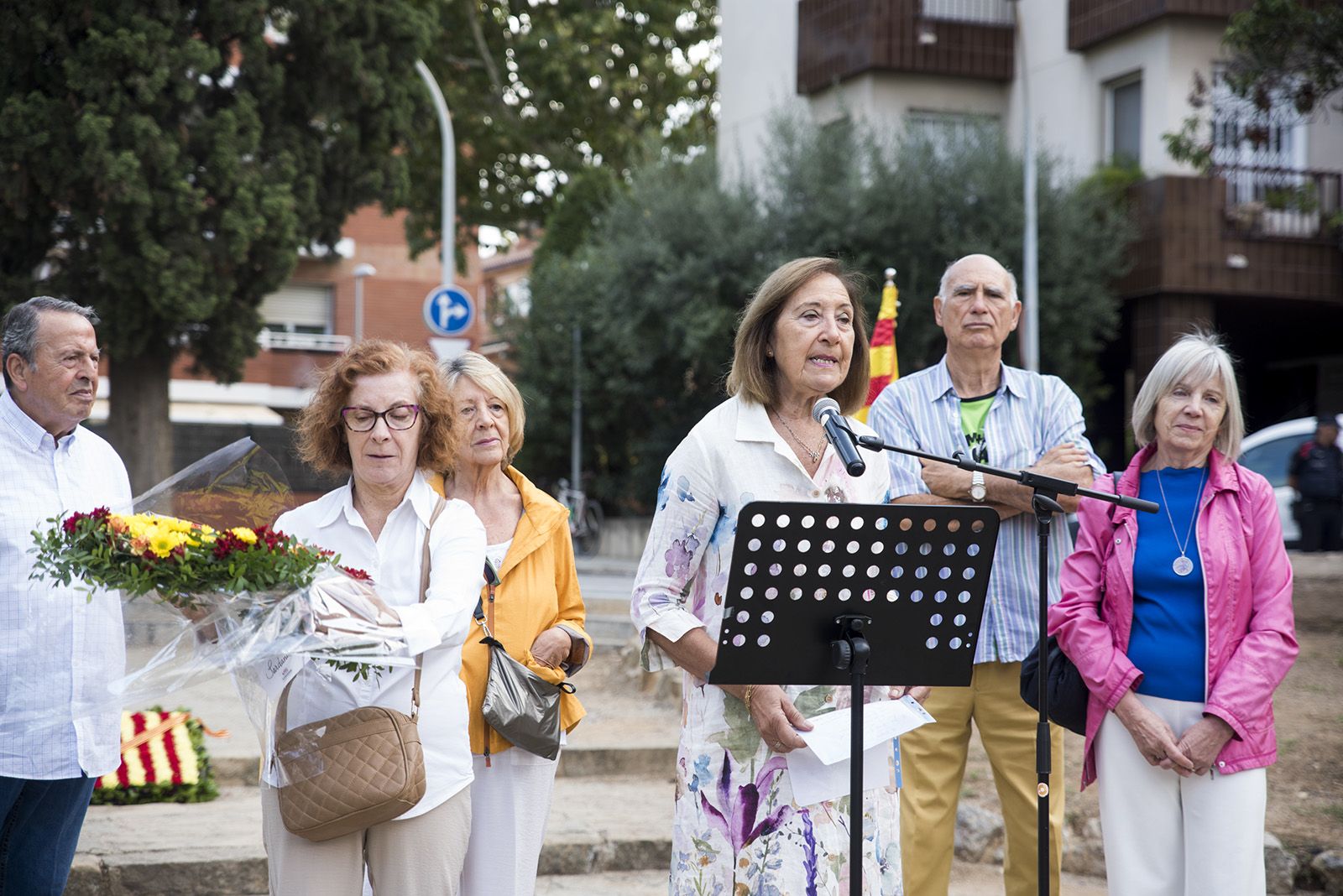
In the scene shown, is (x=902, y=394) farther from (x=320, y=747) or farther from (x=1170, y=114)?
(x=1170, y=114)

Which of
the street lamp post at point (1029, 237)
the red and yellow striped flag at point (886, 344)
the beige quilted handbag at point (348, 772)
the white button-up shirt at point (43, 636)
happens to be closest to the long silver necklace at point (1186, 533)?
the beige quilted handbag at point (348, 772)

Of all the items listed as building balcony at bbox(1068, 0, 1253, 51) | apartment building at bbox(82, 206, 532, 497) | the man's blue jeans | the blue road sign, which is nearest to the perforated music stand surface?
the man's blue jeans

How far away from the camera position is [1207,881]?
3.82 meters

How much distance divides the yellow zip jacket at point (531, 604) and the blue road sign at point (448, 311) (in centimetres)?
934

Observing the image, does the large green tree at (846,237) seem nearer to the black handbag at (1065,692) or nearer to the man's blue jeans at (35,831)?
the black handbag at (1065,692)

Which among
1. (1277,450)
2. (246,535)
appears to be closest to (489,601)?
(246,535)

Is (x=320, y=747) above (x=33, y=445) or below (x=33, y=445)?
below

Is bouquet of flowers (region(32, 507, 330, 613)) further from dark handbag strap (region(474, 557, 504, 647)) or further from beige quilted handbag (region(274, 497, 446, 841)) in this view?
dark handbag strap (region(474, 557, 504, 647))

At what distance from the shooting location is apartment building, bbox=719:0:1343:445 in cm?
1892

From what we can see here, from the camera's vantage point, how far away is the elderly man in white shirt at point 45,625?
149 inches

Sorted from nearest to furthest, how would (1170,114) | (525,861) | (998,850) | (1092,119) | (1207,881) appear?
(1207,881) → (525,861) → (998,850) → (1170,114) → (1092,119)

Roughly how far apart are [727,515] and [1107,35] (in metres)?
18.3

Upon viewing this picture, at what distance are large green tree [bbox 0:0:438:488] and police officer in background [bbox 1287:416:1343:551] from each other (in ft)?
34.8

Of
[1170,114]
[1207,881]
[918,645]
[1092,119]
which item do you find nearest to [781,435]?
[918,645]
